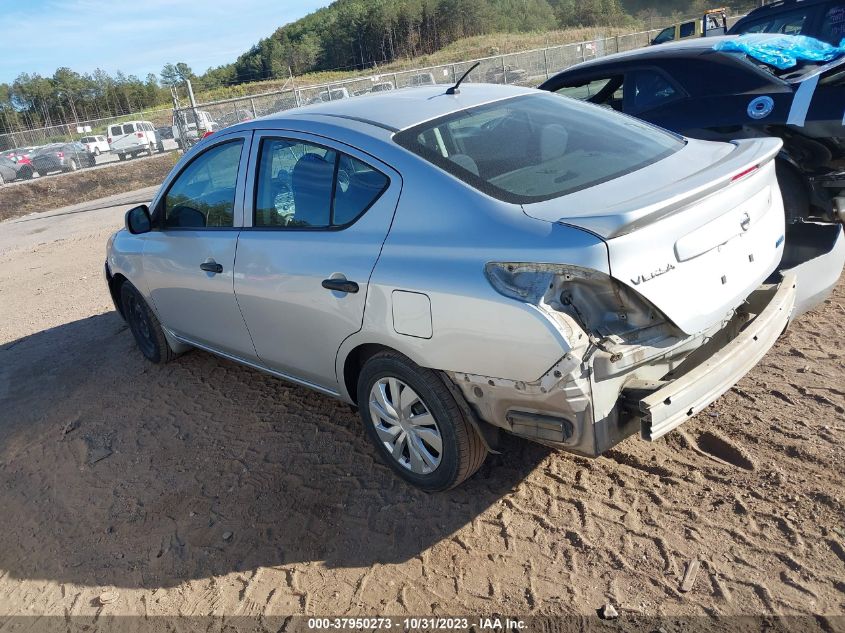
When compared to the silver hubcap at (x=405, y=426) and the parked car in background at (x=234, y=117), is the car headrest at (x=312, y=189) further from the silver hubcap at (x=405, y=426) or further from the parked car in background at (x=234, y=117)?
the parked car in background at (x=234, y=117)

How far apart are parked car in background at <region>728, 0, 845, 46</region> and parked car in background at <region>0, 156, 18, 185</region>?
27514 mm

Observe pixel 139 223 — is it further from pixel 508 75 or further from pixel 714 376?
pixel 508 75

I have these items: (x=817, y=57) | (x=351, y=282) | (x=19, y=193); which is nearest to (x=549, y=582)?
(x=351, y=282)

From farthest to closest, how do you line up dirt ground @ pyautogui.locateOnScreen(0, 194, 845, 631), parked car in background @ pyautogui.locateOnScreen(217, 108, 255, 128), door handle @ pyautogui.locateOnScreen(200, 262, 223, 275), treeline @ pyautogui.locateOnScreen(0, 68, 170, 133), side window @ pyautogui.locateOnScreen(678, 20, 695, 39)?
treeline @ pyautogui.locateOnScreen(0, 68, 170, 133) < side window @ pyautogui.locateOnScreen(678, 20, 695, 39) < parked car in background @ pyautogui.locateOnScreen(217, 108, 255, 128) < door handle @ pyautogui.locateOnScreen(200, 262, 223, 275) < dirt ground @ pyautogui.locateOnScreen(0, 194, 845, 631)

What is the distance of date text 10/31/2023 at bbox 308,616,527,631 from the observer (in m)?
2.51

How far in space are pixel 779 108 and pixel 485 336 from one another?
3.38 meters

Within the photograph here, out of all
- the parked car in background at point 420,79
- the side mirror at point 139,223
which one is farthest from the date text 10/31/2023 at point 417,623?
the parked car in background at point 420,79

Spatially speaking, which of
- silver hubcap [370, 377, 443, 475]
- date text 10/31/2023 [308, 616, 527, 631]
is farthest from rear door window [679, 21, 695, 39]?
date text 10/31/2023 [308, 616, 527, 631]

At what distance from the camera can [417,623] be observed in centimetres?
260

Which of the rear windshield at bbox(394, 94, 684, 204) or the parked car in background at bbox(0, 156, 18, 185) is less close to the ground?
the rear windshield at bbox(394, 94, 684, 204)

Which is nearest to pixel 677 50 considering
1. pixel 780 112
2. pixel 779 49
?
pixel 779 49

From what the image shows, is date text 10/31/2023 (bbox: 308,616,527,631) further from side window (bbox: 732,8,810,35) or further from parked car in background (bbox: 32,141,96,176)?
parked car in background (bbox: 32,141,96,176)

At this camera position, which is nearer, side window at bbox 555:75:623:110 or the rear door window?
side window at bbox 555:75:623:110

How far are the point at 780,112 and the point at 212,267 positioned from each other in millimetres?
3913
